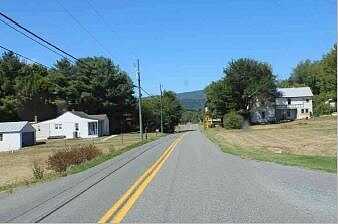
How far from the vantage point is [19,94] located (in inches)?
4026

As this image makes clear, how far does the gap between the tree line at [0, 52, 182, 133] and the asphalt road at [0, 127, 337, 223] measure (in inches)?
3393

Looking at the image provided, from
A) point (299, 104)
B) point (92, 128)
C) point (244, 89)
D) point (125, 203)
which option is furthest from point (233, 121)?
point (125, 203)

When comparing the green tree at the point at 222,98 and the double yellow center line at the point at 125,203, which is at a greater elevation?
the green tree at the point at 222,98

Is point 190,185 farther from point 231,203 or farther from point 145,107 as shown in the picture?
point 145,107

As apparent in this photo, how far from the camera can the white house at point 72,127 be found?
93.2 metres

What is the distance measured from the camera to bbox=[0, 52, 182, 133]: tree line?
104 meters

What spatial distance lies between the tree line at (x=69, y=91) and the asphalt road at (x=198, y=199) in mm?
86179

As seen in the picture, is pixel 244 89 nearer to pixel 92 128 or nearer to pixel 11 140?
pixel 92 128

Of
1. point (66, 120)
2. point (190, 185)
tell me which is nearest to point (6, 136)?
point (66, 120)

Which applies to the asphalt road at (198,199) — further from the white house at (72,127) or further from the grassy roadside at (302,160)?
the white house at (72,127)

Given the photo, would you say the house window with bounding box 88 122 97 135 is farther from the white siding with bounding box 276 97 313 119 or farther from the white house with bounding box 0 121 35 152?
the white siding with bounding box 276 97 313 119

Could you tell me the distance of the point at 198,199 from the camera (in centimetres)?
1225

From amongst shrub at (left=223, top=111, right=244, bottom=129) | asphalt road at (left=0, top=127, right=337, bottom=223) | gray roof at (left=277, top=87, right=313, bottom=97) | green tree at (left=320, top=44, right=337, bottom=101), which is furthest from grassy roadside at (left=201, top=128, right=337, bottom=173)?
gray roof at (left=277, top=87, right=313, bottom=97)

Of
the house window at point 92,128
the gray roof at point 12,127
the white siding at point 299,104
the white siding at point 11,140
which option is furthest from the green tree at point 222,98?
the white siding at point 11,140
